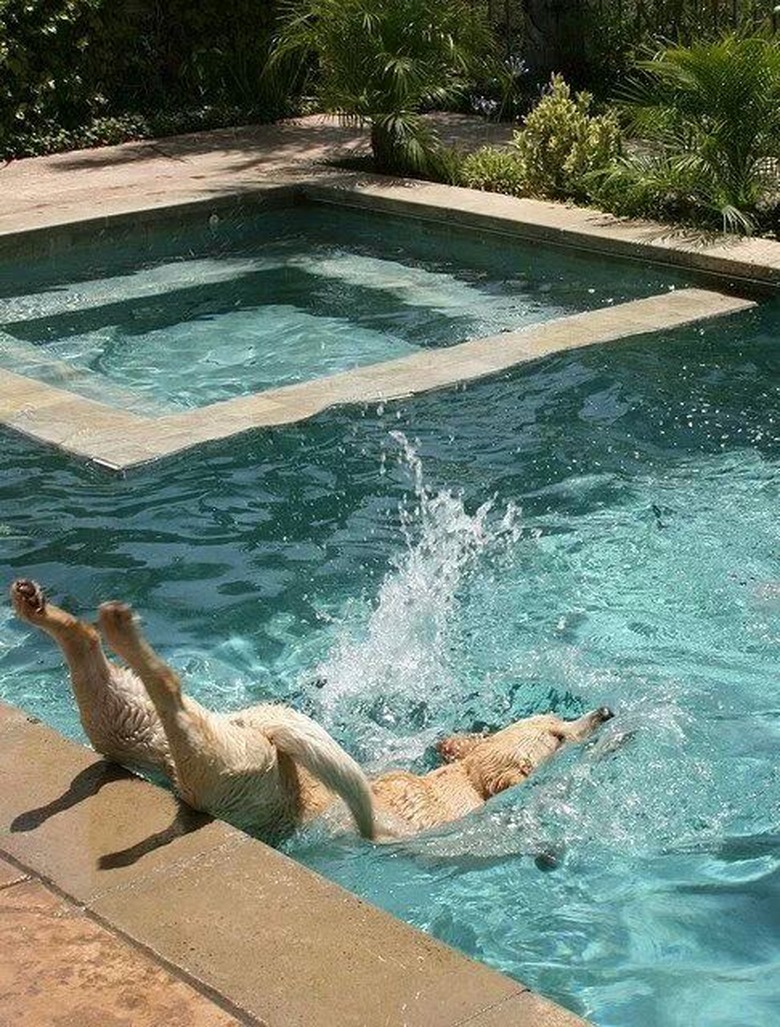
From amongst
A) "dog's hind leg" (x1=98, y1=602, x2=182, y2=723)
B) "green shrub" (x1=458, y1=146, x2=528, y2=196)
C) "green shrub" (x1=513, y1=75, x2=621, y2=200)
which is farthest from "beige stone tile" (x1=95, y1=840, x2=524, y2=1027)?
"green shrub" (x1=458, y1=146, x2=528, y2=196)

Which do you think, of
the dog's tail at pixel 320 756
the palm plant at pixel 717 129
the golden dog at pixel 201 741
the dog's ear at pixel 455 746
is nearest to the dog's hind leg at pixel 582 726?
the dog's ear at pixel 455 746

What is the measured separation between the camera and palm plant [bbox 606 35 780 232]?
12.6 meters

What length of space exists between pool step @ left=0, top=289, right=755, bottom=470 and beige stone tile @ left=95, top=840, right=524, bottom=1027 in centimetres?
450

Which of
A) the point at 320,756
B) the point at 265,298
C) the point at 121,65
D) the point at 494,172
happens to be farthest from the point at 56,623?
the point at 121,65

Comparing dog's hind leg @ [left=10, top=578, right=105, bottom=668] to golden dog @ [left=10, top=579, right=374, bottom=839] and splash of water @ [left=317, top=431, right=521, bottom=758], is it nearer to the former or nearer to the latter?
golden dog @ [left=10, top=579, right=374, bottom=839]

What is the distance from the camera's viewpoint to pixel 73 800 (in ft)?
15.5

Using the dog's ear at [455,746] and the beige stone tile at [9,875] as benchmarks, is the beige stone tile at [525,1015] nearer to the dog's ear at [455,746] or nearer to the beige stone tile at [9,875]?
the beige stone tile at [9,875]

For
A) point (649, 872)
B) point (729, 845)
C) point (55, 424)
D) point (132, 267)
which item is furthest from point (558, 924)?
point (132, 267)

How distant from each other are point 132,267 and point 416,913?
9.54 metres

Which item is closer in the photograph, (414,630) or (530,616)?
(414,630)

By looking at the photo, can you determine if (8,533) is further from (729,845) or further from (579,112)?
(579,112)

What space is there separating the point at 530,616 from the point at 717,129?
6822 millimetres

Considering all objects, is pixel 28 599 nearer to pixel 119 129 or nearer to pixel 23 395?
pixel 23 395

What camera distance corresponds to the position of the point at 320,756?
14.9ft
